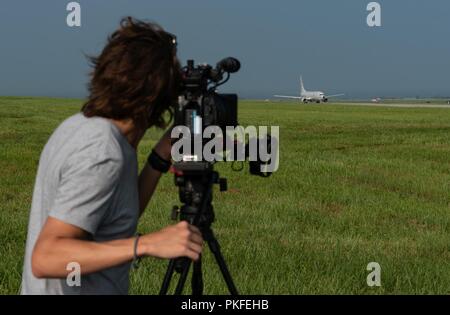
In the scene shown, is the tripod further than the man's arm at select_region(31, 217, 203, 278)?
Yes

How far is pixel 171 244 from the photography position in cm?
199

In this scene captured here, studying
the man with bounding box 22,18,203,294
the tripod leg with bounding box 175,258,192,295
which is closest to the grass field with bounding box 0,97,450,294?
the tripod leg with bounding box 175,258,192,295

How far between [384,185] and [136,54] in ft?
29.1

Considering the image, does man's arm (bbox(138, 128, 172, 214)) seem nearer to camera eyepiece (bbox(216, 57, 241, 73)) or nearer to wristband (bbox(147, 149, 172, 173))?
wristband (bbox(147, 149, 172, 173))

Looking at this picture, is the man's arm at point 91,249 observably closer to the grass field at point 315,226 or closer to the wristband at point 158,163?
the wristband at point 158,163

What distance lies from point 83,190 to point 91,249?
196 millimetres

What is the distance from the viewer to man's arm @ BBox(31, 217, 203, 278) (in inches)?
77.3

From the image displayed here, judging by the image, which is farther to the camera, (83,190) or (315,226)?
(315,226)

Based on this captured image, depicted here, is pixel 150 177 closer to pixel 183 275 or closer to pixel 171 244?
pixel 183 275

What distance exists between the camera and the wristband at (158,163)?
2.73 metres

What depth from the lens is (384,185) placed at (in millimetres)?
10406

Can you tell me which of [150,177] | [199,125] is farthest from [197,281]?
[199,125]

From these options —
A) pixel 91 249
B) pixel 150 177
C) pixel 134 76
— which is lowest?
pixel 91 249
